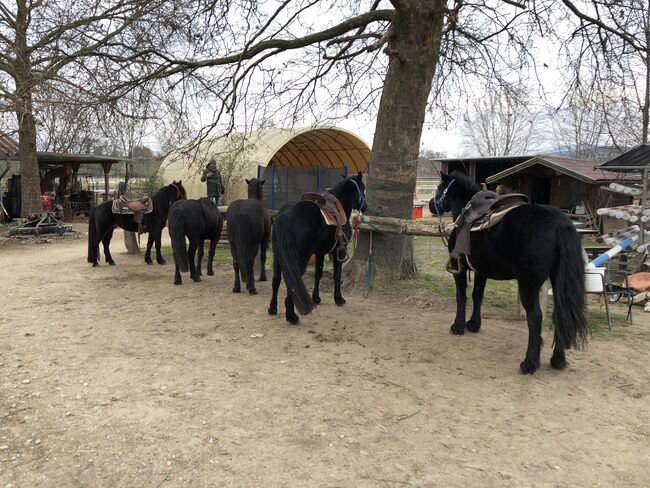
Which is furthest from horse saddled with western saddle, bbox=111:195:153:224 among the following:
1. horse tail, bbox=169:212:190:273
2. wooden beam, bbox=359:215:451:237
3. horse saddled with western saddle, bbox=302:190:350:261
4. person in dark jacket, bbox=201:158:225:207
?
wooden beam, bbox=359:215:451:237

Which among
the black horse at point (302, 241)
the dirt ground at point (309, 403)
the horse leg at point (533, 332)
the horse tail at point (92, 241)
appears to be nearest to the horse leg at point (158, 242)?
the horse tail at point (92, 241)

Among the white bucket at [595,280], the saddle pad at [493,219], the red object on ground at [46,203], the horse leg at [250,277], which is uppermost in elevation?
the saddle pad at [493,219]

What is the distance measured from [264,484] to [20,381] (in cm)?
256

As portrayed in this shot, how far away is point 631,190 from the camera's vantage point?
8750 millimetres

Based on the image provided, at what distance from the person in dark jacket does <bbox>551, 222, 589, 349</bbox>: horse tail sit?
8.10m

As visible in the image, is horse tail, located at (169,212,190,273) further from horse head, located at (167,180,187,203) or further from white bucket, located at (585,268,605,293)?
white bucket, located at (585,268,605,293)

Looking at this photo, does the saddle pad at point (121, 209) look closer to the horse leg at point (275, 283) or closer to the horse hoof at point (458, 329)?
the horse leg at point (275, 283)

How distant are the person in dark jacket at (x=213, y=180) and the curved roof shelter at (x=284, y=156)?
3817 millimetres

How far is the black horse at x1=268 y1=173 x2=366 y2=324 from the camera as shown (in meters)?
5.01

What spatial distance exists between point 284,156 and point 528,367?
17.8 m

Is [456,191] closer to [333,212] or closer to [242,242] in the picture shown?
[333,212]

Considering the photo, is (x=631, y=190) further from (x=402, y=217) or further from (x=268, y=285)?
(x=268, y=285)

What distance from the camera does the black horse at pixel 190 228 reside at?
299 inches

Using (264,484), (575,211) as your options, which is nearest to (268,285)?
(264,484)
